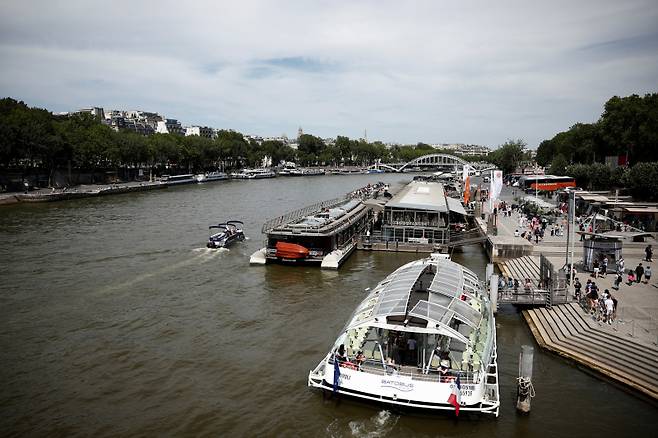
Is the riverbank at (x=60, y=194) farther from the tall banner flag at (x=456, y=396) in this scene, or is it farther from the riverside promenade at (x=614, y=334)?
the tall banner flag at (x=456, y=396)

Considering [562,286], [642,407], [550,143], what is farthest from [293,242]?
[550,143]

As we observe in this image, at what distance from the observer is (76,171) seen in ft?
363

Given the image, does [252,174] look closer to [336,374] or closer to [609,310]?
[609,310]

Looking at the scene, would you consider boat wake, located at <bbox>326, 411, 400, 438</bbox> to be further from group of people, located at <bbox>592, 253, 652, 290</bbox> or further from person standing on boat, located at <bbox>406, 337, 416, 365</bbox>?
group of people, located at <bbox>592, 253, 652, 290</bbox>

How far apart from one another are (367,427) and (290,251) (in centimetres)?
2148

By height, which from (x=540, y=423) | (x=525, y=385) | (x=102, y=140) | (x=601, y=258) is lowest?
(x=540, y=423)

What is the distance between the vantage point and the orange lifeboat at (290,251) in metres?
37.0

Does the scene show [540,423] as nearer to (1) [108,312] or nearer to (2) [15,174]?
(1) [108,312]

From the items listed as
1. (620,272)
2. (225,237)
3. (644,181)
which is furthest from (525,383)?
(644,181)

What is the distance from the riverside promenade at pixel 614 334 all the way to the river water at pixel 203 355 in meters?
0.62

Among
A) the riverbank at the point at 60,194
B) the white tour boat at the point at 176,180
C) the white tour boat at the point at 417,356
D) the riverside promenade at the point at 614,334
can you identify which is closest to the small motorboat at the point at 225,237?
the white tour boat at the point at 417,356

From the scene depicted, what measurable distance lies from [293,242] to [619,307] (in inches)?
886

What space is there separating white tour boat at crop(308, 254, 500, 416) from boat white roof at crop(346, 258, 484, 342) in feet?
0.12

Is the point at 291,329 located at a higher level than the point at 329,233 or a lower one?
lower
